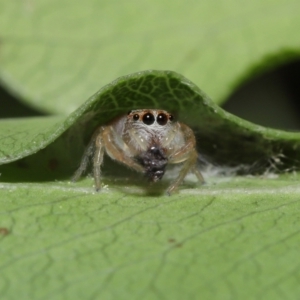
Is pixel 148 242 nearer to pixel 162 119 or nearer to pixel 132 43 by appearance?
pixel 162 119

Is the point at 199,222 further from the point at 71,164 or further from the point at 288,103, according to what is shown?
the point at 288,103

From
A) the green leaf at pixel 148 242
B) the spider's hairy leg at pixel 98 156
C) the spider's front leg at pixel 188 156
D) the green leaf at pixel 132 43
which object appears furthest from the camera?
the green leaf at pixel 132 43

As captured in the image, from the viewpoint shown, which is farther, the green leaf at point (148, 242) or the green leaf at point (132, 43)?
the green leaf at point (132, 43)

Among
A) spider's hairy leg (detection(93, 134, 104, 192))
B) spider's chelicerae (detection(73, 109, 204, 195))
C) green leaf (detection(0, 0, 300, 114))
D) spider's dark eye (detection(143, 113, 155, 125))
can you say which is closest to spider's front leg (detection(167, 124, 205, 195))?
spider's chelicerae (detection(73, 109, 204, 195))

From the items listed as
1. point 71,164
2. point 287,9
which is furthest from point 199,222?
point 287,9

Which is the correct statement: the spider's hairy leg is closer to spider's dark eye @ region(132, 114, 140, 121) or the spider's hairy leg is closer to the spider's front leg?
spider's dark eye @ region(132, 114, 140, 121)

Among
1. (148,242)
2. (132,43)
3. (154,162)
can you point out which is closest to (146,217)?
(148,242)

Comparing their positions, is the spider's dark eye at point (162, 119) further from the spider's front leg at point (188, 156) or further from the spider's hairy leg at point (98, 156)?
the spider's hairy leg at point (98, 156)

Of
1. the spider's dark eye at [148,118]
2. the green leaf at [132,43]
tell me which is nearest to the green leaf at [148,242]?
the spider's dark eye at [148,118]
